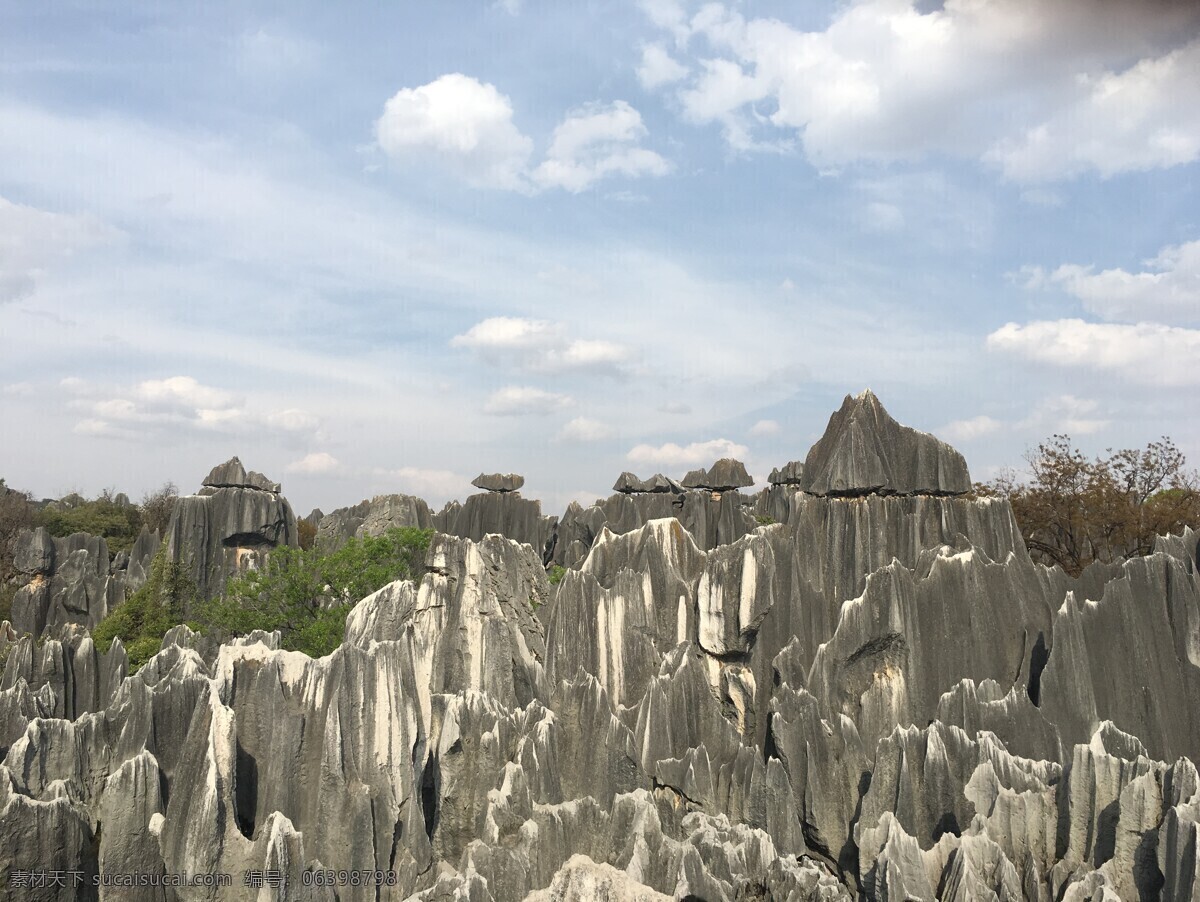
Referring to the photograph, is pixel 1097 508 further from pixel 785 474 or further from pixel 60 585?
pixel 60 585

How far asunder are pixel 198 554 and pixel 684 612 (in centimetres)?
3219

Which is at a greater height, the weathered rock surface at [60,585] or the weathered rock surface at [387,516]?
the weathered rock surface at [387,516]

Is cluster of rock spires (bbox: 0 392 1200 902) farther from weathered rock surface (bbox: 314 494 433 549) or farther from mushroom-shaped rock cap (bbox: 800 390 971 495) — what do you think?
weathered rock surface (bbox: 314 494 433 549)

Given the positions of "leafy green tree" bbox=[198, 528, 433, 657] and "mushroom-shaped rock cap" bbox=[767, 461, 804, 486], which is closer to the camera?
"leafy green tree" bbox=[198, 528, 433, 657]

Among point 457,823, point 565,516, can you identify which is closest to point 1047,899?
point 457,823

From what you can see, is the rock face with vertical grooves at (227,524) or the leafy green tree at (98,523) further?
the leafy green tree at (98,523)

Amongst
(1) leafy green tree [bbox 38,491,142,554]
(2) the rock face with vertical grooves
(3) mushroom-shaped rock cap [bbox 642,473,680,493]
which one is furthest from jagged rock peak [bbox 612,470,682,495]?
(1) leafy green tree [bbox 38,491,142,554]

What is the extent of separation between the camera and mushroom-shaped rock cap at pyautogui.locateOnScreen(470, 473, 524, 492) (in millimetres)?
60688

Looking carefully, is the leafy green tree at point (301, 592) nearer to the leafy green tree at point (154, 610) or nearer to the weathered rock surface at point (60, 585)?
the leafy green tree at point (154, 610)

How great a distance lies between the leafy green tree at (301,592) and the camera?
29422 mm

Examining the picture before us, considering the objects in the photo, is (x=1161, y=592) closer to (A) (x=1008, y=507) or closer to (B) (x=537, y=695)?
(A) (x=1008, y=507)

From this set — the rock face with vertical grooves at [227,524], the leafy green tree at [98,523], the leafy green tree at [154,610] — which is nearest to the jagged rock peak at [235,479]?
the rock face with vertical grooves at [227,524]

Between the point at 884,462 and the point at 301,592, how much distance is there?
736 inches

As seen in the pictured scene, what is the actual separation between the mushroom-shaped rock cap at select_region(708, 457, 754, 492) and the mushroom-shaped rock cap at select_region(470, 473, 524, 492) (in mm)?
13232
